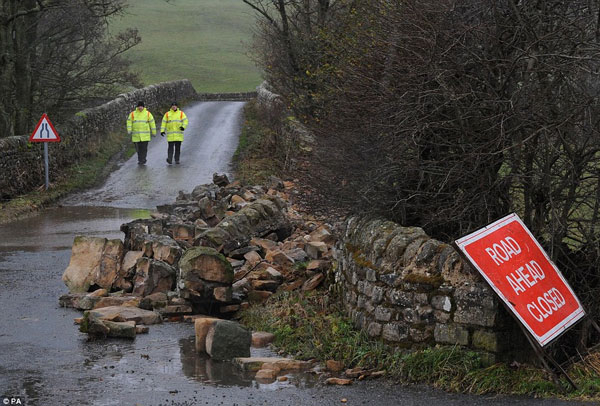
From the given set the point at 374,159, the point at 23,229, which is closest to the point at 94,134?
the point at 23,229

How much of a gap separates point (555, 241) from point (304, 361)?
260cm

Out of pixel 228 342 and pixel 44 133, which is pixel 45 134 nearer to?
pixel 44 133

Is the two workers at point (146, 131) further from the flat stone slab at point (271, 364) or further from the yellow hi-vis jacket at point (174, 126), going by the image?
the flat stone slab at point (271, 364)

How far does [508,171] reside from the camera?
9016 mm

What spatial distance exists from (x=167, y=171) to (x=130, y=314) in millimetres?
16907

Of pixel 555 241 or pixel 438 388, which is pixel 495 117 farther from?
pixel 438 388

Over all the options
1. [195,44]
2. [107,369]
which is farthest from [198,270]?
[195,44]

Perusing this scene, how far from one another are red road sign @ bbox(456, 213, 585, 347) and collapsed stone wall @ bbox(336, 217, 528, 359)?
0.15 metres

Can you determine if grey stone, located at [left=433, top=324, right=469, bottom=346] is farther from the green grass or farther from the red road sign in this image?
the green grass

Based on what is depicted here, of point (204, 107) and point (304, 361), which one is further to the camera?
point (204, 107)

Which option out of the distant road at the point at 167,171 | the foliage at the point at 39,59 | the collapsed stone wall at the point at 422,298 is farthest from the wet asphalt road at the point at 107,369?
the foliage at the point at 39,59

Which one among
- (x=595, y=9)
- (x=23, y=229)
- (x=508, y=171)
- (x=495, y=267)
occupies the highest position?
(x=595, y=9)

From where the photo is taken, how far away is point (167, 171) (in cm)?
2730
